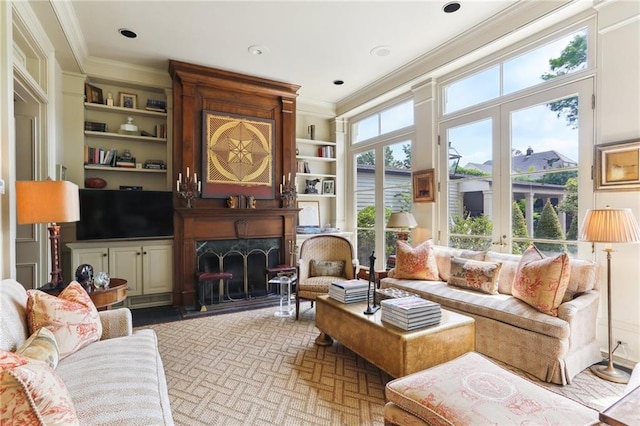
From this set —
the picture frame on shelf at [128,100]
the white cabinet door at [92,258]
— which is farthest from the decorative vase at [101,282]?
the picture frame on shelf at [128,100]

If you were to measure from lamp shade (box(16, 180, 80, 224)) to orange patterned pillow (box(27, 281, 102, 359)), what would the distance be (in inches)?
22.7

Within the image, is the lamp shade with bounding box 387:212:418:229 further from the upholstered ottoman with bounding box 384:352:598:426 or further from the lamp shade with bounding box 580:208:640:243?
the upholstered ottoman with bounding box 384:352:598:426

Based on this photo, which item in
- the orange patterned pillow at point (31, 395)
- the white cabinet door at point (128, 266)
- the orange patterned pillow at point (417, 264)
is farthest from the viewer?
the white cabinet door at point (128, 266)

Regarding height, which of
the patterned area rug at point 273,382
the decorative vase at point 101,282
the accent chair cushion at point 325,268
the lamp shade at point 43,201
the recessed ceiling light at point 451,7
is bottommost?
the patterned area rug at point 273,382

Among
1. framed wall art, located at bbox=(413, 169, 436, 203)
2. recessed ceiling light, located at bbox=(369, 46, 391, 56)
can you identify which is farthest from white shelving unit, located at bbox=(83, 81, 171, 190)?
framed wall art, located at bbox=(413, 169, 436, 203)

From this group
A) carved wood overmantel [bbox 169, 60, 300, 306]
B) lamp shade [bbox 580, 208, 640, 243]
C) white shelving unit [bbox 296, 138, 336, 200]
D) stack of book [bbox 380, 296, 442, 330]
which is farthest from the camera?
white shelving unit [bbox 296, 138, 336, 200]

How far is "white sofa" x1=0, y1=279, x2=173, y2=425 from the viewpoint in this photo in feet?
4.00

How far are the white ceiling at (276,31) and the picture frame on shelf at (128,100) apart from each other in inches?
17.9

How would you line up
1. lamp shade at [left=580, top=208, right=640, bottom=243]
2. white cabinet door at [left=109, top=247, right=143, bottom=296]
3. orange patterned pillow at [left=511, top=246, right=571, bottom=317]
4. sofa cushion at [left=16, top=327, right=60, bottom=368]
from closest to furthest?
sofa cushion at [left=16, top=327, right=60, bottom=368] < lamp shade at [left=580, top=208, right=640, bottom=243] < orange patterned pillow at [left=511, top=246, right=571, bottom=317] < white cabinet door at [left=109, top=247, right=143, bottom=296]

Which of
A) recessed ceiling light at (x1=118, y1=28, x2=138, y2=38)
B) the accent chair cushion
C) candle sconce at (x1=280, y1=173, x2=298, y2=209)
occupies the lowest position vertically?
the accent chair cushion

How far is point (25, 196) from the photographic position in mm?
2139

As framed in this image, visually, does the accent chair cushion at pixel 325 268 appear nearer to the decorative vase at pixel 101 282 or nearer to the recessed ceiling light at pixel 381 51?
the decorative vase at pixel 101 282

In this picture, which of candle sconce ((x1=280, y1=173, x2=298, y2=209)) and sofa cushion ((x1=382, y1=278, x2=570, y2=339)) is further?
candle sconce ((x1=280, y1=173, x2=298, y2=209))

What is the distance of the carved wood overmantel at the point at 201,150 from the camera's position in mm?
4168
